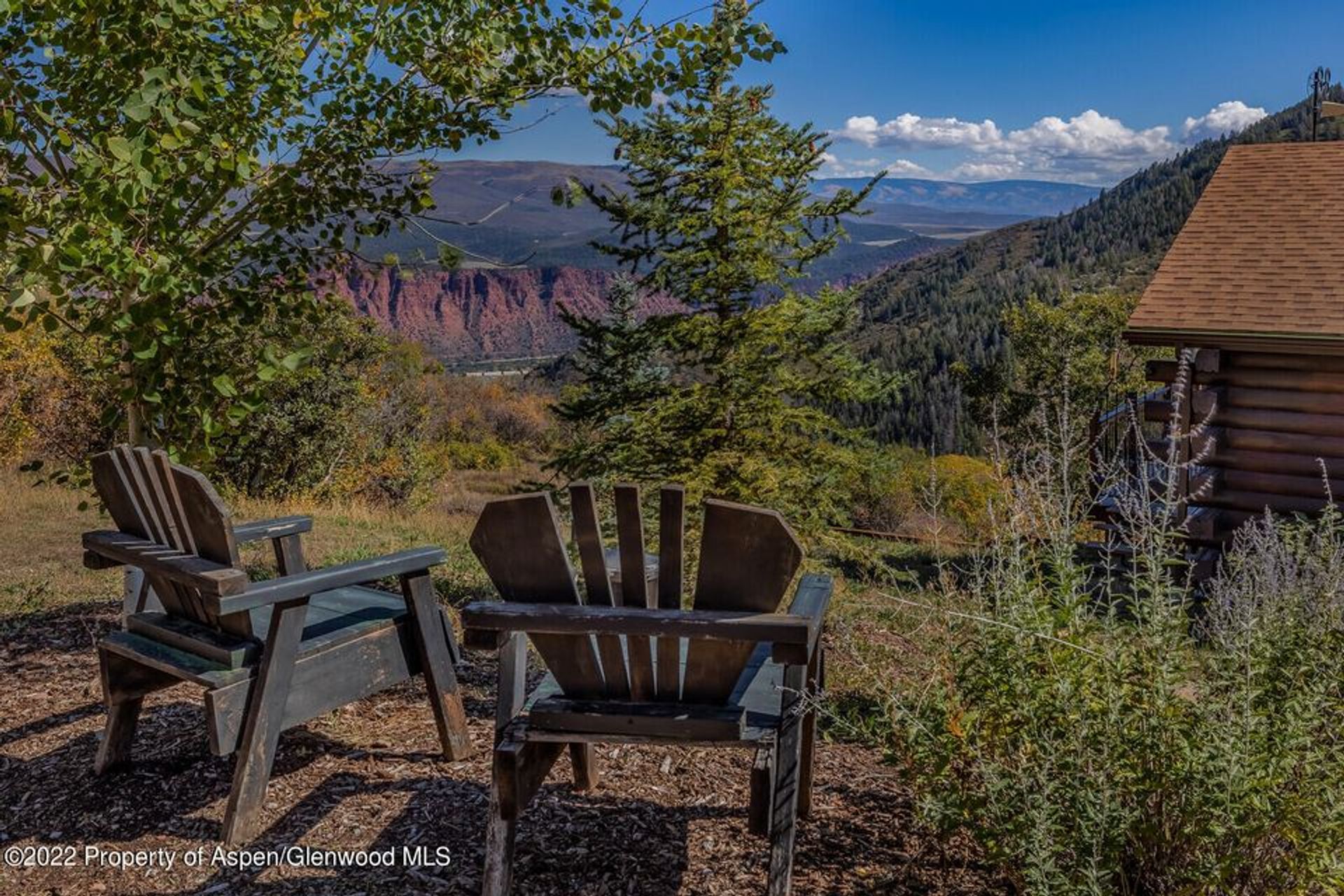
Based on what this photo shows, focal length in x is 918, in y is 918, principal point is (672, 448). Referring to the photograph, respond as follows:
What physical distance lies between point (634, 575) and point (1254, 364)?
328 inches

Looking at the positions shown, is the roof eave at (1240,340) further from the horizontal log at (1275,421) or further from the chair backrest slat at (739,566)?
the chair backrest slat at (739,566)

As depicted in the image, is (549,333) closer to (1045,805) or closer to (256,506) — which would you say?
(256,506)

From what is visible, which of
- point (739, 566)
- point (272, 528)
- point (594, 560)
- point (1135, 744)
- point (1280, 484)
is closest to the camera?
point (1135, 744)

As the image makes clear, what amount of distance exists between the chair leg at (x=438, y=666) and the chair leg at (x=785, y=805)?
1.39 meters

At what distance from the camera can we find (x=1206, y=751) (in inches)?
80.2

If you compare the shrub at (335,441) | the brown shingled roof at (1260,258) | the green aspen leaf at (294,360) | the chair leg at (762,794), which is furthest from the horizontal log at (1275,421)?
the shrub at (335,441)

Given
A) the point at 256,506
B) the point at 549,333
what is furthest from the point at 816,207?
the point at 549,333

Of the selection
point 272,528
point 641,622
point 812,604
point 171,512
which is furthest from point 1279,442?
point 171,512

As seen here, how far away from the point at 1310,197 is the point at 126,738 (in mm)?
11591

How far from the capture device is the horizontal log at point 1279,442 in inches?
324

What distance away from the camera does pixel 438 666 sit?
3377mm

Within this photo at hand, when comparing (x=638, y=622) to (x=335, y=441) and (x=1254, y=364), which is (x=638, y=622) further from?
(x=335, y=441)

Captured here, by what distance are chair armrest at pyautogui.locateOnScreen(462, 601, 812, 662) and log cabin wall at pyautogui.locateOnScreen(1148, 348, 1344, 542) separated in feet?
23.4

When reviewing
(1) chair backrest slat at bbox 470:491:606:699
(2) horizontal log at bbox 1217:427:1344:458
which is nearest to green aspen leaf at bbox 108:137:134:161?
(1) chair backrest slat at bbox 470:491:606:699
